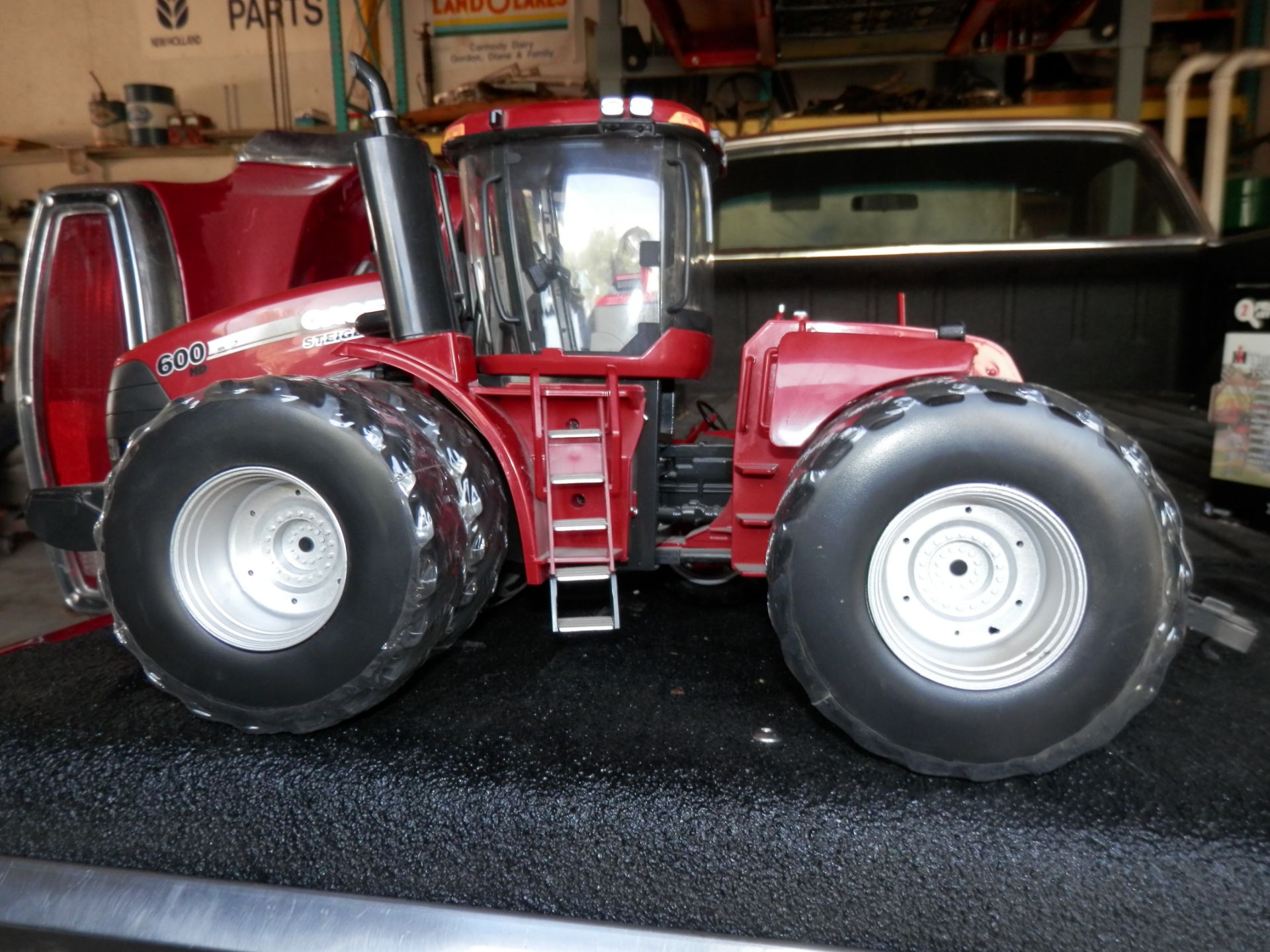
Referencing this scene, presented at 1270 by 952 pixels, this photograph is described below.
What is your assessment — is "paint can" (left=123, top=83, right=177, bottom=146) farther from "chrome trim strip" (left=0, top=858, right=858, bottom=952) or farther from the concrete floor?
"chrome trim strip" (left=0, top=858, right=858, bottom=952)

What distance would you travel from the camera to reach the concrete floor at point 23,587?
3057mm

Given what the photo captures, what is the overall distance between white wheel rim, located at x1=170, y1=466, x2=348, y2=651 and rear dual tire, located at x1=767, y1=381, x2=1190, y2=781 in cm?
74

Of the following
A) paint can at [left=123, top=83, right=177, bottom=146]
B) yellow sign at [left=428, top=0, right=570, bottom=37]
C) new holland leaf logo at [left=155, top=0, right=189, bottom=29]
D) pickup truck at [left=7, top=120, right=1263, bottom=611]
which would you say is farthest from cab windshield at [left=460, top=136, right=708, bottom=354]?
new holland leaf logo at [left=155, top=0, right=189, bottom=29]

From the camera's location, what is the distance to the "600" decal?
6.75 feet

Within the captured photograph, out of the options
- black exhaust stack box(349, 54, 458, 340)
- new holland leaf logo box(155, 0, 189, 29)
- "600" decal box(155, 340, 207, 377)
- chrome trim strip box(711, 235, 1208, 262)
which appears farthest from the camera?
new holland leaf logo box(155, 0, 189, 29)

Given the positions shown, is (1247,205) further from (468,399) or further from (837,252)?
(468,399)

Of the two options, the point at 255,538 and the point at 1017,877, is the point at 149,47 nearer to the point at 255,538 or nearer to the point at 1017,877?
the point at 255,538

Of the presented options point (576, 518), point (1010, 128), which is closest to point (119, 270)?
point (576, 518)

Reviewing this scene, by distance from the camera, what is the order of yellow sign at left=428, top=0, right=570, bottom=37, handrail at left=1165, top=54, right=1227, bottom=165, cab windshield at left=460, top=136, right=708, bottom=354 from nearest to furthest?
cab windshield at left=460, top=136, right=708, bottom=354
handrail at left=1165, top=54, right=1227, bottom=165
yellow sign at left=428, top=0, right=570, bottom=37

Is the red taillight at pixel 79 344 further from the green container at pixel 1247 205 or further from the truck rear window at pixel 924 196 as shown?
the green container at pixel 1247 205

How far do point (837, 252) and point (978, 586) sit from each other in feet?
7.03

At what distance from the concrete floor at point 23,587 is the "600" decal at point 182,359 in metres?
1.13

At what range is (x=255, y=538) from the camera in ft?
4.82

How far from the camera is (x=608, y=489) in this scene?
1.56 meters
